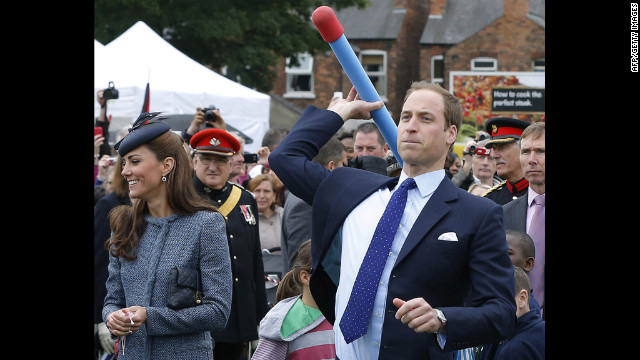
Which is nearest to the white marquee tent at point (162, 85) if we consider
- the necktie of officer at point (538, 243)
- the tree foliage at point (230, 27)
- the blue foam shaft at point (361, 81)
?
the tree foliage at point (230, 27)

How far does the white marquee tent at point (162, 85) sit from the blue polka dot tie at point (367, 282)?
1175cm

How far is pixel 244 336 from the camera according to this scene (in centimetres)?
621

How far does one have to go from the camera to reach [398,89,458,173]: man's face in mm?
3416

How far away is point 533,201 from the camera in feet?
18.1

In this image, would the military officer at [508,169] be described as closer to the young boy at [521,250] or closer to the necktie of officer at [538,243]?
the necktie of officer at [538,243]

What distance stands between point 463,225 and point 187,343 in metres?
1.72

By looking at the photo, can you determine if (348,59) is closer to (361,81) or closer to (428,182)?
(361,81)

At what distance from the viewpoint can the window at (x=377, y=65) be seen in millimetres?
40062

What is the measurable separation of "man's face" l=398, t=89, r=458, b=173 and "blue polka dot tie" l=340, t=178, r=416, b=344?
0.23m

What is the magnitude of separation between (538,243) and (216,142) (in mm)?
2377

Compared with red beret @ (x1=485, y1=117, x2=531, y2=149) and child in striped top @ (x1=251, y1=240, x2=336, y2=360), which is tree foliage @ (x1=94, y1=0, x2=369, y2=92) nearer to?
red beret @ (x1=485, y1=117, x2=531, y2=149)
